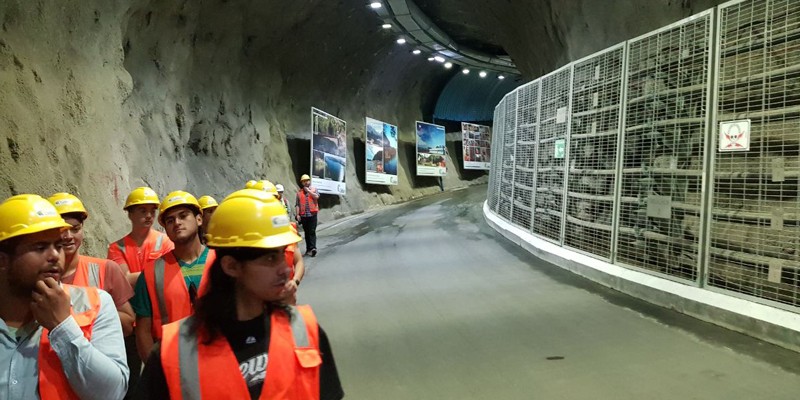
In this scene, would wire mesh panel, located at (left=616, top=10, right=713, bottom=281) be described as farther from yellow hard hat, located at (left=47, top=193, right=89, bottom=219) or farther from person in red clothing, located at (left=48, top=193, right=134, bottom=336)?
yellow hard hat, located at (left=47, top=193, right=89, bottom=219)

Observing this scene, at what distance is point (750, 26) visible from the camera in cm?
518

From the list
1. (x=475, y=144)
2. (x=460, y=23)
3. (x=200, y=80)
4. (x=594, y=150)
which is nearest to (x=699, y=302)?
(x=594, y=150)

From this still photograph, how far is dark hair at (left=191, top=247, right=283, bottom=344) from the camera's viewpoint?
5.77 ft

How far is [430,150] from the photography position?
1195 inches

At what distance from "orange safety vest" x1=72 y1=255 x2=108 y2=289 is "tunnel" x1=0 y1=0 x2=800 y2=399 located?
114cm

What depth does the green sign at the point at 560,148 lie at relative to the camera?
916 centimetres

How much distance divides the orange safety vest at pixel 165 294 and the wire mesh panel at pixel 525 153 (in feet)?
28.4

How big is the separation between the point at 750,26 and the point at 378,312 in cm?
518

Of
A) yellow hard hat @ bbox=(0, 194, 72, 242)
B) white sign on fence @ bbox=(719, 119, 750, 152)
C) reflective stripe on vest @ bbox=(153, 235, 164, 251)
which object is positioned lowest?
reflective stripe on vest @ bbox=(153, 235, 164, 251)

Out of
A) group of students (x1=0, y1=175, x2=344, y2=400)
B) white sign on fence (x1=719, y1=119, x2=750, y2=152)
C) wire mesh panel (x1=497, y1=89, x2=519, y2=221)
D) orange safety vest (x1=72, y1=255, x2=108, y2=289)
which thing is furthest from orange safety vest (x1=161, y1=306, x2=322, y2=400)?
wire mesh panel (x1=497, y1=89, x2=519, y2=221)

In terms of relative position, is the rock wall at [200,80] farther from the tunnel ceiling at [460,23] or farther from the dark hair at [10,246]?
the dark hair at [10,246]

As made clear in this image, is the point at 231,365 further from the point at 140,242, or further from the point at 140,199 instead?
the point at 140,199

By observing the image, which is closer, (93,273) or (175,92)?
(93,273)

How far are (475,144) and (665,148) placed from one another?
28592 mm
